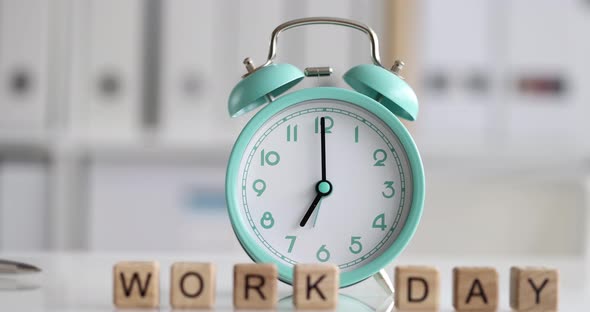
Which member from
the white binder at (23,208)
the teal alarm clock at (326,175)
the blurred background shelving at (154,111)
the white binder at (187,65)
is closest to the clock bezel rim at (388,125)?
the teal alarm clock at (326,175)

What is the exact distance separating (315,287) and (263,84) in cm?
17

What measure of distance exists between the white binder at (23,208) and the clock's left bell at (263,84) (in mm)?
1647

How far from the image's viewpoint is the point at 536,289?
1.84ft

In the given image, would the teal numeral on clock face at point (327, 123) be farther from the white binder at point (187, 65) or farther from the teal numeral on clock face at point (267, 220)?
the white binder at point (187, 65)

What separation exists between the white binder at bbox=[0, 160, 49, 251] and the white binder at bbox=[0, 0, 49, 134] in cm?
12

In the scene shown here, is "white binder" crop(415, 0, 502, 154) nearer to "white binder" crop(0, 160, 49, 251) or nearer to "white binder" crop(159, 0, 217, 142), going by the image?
"white binder" crop(159, 0, 217, 142)

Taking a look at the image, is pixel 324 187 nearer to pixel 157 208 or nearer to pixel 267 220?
pixel 267 220

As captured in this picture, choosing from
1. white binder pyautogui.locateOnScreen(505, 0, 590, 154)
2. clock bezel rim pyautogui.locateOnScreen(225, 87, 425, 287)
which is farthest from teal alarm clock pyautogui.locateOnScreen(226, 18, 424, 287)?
white binder pyautogui.locateOnScreen(505, 0, 590, 154)

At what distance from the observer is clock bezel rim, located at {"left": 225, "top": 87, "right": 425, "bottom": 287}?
0.61 meters

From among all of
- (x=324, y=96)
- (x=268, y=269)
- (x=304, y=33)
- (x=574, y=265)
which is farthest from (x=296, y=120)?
(x=304, y=33)

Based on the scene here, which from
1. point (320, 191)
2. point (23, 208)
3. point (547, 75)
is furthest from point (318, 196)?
point (547, 75)

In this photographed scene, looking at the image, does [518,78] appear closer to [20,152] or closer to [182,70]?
[182,70]

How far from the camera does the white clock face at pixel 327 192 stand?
0.62 m

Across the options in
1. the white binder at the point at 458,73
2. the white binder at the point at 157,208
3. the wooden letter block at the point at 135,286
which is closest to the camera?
the wooden letter block at the point at 135,286
